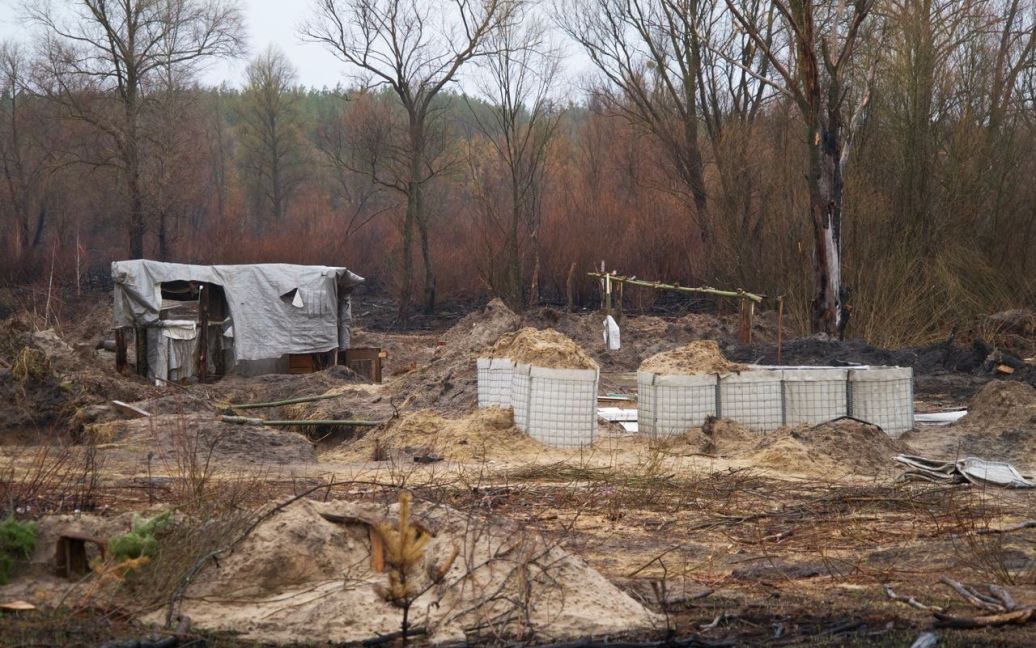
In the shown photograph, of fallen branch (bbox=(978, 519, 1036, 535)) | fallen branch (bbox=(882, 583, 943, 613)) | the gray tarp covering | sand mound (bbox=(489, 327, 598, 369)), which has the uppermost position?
the gray tarp covering

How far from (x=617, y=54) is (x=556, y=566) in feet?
92.1

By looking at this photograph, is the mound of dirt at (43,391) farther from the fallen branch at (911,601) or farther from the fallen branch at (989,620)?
the fallen branch at (989,620)

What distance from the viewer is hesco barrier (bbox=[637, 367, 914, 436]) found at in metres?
11.0

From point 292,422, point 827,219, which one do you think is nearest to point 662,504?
point 292,422

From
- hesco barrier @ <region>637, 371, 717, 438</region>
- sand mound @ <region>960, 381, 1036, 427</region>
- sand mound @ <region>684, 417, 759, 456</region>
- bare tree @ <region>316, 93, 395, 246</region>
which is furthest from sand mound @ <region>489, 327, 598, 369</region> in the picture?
bare tree @ <region>316, 93, 395, 246</region>

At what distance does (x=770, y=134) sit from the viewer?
26703 mm

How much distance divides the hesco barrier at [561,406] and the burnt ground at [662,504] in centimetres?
25

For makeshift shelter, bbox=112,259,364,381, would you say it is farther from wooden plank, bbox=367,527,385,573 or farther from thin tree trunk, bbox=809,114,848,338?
wooden plank, bbox=367,527,385,573

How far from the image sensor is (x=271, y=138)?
60.5m

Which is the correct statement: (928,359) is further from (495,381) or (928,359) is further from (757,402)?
(495,381)

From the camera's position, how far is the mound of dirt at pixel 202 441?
10.4 metres

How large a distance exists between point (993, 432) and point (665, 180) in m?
21.7

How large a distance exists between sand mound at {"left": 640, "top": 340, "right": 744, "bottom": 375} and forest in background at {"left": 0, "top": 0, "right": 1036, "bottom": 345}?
6837 mm

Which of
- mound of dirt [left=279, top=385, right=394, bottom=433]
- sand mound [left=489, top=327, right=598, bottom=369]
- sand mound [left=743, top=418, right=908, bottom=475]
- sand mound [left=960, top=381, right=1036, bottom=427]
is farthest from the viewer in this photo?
mound of dirt [left=279, top=385, right=394, bottom=433]
